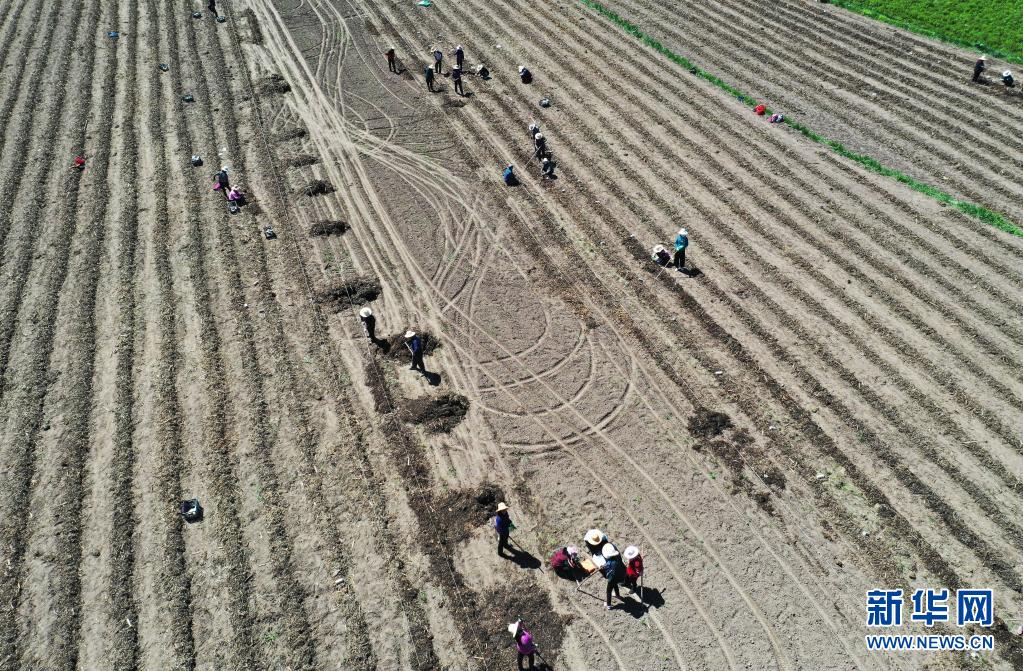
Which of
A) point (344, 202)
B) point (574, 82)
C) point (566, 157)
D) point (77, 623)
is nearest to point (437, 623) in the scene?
point (77, 623)

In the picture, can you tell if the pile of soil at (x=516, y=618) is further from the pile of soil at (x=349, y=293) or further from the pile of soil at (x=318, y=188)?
the pile of soil at (x=318, y=188)

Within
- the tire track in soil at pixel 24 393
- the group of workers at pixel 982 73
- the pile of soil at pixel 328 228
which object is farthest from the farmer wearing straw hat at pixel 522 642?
the group of workers at pixel 982 73

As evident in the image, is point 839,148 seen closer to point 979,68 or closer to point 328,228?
point 979,68

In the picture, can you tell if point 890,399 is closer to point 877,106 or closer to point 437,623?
point 437,623

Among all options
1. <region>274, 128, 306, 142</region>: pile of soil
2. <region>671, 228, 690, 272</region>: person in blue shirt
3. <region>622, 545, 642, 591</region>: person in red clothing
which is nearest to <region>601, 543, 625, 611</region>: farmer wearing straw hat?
<region>622, 545, 642, 591</region>: person in red clothing

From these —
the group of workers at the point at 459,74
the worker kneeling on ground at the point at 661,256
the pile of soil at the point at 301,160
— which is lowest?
the pile of soil at the point at 301,160

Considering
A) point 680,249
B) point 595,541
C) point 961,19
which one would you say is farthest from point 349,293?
point 961,19

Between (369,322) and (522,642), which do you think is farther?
(369,322)

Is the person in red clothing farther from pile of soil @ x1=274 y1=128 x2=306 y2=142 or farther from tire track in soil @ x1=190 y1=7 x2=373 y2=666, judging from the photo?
pile of soil @ x1=274 y1=128 x2=306 y2=142
